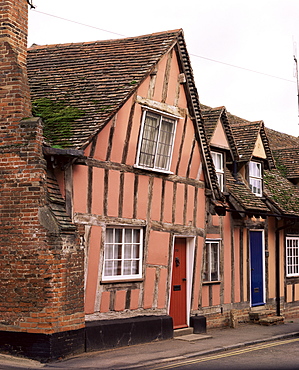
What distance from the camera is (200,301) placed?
1675cm

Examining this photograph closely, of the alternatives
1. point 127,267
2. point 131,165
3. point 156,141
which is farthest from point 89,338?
point 156,141

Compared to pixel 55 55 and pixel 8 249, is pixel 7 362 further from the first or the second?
pixel 55 55

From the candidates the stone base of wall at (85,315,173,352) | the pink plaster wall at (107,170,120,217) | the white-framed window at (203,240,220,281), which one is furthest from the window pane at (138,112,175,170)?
the stone base of wall at (85,315,173,352)

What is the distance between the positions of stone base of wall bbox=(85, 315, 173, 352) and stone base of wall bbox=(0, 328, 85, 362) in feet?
2.32

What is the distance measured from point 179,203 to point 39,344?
5556 millimetres

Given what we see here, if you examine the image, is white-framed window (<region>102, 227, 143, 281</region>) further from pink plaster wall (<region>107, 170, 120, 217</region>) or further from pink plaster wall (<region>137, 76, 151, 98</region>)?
pink plaster wall (<region>137, 76, 151, 98</region>)

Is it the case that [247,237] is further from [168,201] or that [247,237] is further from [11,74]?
[11,74]

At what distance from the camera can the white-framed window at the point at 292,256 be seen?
70.9 feet

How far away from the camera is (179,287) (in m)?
16.1

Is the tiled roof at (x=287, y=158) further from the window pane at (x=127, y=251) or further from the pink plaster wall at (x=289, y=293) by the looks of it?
the window pane at (x=127, y=251)

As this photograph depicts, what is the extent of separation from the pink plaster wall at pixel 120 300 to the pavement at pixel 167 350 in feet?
2.81

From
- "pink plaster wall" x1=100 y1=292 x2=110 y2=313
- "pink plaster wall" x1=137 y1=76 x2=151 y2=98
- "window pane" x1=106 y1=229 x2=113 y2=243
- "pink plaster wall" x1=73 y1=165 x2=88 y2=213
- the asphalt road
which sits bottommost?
the asphalt road

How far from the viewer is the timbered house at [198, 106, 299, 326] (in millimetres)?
17859

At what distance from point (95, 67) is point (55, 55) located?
1749 mm
